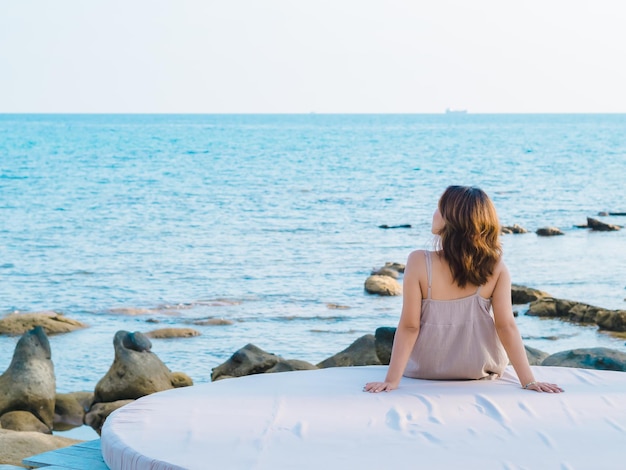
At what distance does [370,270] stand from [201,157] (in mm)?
45882

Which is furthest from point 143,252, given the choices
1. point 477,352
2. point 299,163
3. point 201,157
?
point 201,157

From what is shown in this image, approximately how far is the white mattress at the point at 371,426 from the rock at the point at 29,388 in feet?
11.6

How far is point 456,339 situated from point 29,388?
4502 mm

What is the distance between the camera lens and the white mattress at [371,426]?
3.55 meters

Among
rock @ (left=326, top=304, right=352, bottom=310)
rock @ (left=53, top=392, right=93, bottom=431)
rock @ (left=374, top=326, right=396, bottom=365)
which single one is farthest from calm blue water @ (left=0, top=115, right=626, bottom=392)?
rock @ (left=374, top=326, right=396, bottom=365)

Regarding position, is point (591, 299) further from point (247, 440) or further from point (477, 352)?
point (247, 440)

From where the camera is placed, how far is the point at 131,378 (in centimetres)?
819

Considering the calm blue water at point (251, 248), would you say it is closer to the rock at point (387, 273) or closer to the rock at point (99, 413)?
the rock at point (387, 273)

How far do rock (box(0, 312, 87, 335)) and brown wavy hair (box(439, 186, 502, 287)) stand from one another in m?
8.15

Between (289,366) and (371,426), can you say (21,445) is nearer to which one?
(289,366)

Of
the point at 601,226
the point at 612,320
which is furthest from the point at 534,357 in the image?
the point at 601,226

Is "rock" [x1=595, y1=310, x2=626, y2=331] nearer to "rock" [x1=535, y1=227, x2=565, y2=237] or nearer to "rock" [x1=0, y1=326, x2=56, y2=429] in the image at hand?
"rock" [x1=0, y1=326, x2=56, y2=429]

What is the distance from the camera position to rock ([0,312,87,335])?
11.8 m

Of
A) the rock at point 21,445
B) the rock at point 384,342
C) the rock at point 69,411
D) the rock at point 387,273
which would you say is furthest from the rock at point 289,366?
the rock at point 387,273
